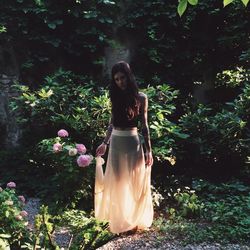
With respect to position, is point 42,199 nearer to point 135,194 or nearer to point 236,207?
point 135,194

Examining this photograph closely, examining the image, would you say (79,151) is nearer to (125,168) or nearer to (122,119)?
(125,168)

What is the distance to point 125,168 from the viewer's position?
4258 millimetres

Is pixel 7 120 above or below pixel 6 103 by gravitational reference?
below

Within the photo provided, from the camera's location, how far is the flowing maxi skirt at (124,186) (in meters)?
4.21

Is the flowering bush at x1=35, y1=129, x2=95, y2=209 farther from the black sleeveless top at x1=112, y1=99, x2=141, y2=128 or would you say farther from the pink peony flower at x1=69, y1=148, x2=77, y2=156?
the black sleeveless top at x1=112, y1=99, x2=141, y2=128

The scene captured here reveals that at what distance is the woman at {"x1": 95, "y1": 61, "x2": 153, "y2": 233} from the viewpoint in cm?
409

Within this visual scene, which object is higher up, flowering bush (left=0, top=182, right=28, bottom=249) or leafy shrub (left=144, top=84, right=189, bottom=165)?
leafy shrub (left=144, top=84, right=189, bottom=165)

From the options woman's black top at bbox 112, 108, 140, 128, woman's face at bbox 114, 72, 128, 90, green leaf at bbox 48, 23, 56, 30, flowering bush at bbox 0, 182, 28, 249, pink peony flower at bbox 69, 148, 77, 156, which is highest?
green leaf at bbox 48, 23, 56, 30

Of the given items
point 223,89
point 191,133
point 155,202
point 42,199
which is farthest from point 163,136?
point 223,89

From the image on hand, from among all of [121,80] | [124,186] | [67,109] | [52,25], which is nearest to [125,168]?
[124,186]

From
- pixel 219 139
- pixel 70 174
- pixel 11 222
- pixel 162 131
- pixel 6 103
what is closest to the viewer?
pixel 11 222

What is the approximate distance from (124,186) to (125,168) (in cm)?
21

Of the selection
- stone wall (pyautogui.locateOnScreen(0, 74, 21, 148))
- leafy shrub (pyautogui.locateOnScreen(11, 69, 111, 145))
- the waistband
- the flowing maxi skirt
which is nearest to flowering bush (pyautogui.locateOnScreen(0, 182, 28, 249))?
the flowing maxi skirt

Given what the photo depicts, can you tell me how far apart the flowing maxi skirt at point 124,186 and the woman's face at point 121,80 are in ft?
1.59
